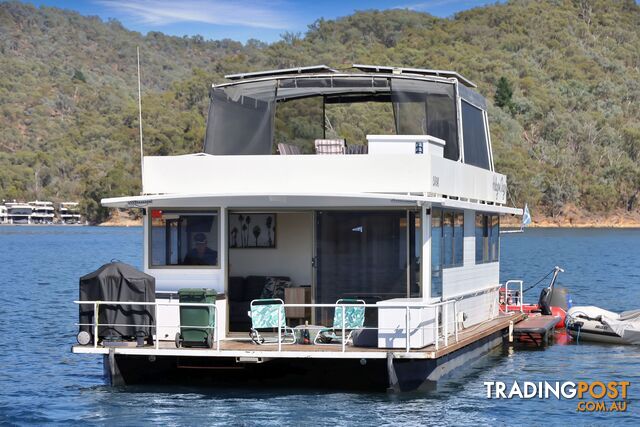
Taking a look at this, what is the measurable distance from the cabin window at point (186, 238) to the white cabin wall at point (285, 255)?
0.88 meters

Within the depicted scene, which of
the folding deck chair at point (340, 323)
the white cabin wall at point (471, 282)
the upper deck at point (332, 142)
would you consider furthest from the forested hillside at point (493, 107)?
the folding deck chair at point (340, 323)

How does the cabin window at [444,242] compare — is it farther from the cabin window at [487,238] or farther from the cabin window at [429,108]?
the cabin window at [487,238]

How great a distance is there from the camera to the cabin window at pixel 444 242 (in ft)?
55.2

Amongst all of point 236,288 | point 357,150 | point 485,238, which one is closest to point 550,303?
point 485,238

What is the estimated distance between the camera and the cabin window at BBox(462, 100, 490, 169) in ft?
63.6

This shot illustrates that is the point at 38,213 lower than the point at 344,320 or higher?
higher

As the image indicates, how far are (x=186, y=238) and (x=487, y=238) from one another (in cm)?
707

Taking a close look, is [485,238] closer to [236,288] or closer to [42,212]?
[236,288]

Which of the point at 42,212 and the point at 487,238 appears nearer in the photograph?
the point at 487,238

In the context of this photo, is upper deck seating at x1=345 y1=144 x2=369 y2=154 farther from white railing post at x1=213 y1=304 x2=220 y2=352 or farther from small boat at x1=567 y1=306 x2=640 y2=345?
small boat at x1=567 y1=306 x2=640 y2=345

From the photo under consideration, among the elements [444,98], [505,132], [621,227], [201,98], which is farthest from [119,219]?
[444,98]

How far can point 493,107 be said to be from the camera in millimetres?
136625

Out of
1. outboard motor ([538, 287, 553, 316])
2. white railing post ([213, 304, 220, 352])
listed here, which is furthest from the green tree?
white railing post ([213, 304, 220, 352])

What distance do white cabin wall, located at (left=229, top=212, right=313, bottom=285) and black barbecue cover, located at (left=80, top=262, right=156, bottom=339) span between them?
218 cm
